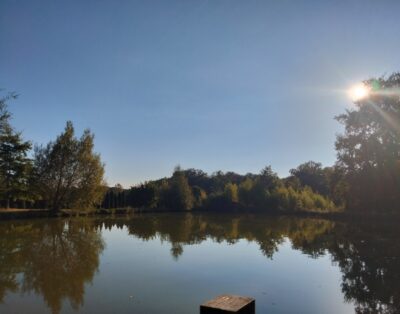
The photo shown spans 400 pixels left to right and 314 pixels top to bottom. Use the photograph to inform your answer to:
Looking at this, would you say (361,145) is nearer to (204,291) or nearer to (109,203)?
(204,291)

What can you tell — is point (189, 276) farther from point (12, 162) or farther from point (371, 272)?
point (12, 162)

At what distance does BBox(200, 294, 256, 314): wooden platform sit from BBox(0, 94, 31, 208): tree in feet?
99.0

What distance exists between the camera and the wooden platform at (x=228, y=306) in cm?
398

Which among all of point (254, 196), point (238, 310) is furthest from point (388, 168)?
point (238, 310)

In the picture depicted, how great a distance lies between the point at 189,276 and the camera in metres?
9.72

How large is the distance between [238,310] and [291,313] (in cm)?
311

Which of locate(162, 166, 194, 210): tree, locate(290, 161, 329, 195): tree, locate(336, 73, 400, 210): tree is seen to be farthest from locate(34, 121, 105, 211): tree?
locate(290, 161, 329, 195): tree

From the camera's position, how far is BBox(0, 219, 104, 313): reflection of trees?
310 inches

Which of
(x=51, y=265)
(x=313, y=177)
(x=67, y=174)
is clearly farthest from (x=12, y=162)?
(x=313, y=177)

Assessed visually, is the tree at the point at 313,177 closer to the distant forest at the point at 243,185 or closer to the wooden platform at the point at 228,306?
the distant forest at the point at 243,185

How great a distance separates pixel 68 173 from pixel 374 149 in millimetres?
28408

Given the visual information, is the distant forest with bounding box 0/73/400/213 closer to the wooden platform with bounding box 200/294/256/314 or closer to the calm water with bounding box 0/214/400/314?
the calm water with bounding box 0/214/400/314

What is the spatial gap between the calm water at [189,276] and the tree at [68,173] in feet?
73.6

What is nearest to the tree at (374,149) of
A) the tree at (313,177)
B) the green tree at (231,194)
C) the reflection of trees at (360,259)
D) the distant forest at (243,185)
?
the distant forest at (243,185)
